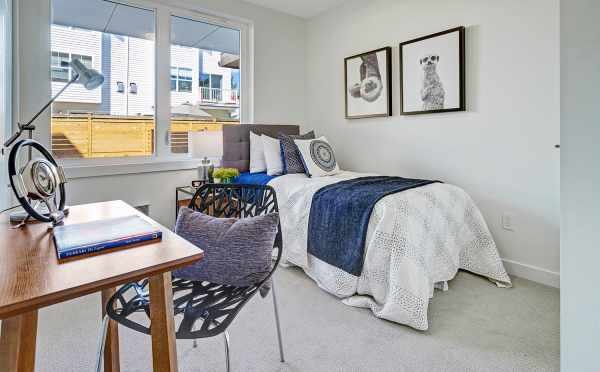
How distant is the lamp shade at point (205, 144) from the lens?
10.3 feet

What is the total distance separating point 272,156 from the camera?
10.4ft

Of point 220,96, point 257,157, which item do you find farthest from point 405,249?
point 220,96

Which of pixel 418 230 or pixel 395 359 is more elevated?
pixel 418 230

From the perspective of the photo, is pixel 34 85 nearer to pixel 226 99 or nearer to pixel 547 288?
pixel 226 99

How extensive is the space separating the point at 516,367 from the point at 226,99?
11.0 feet

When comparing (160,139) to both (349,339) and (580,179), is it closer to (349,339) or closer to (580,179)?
(349,339)

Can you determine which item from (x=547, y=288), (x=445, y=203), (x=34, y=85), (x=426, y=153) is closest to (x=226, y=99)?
(x=34, y=85)

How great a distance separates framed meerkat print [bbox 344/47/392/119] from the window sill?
177 cm

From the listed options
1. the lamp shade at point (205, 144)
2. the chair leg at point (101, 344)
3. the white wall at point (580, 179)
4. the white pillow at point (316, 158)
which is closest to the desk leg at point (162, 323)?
the chair leg at point (101, 344)

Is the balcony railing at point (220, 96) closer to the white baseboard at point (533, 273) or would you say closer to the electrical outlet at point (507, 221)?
the electrical outlet at point (507, 221)

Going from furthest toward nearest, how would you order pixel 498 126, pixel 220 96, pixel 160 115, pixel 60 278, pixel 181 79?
pixel 220 96
pixel 181 79
pixel 160 115
pixel 498 126
pixel 60 278

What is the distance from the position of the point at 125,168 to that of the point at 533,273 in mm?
3403

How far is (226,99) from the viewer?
→ 3.75 metres

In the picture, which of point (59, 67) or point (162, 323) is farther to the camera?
point (59, 67)
